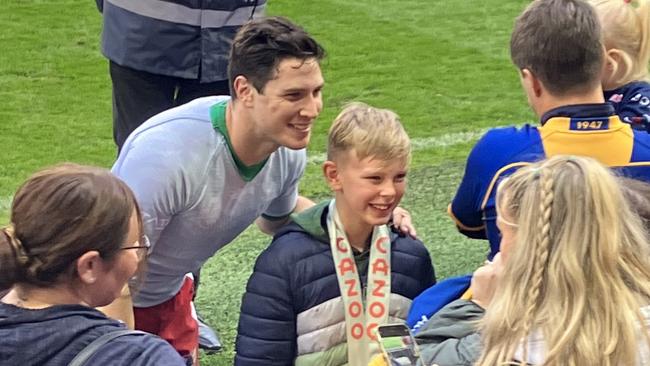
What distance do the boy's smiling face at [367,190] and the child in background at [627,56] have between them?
2.98 ft

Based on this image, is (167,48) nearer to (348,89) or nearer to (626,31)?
(626,31)

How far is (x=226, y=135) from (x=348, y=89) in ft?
16.7

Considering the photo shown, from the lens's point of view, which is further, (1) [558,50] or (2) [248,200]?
(2) [248,200]

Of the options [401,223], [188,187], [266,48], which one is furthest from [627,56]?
[188,187]

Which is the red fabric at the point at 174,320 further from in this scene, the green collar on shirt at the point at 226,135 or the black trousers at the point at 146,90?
the black trousers at the point at 146,90

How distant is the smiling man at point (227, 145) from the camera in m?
3.28

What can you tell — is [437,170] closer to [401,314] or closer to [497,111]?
[497,111]

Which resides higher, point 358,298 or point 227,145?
point 227,145

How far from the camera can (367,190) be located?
10.5 feet

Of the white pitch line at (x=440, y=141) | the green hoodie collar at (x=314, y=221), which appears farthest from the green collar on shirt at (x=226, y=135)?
the white pitch line at (x=440, y=141)

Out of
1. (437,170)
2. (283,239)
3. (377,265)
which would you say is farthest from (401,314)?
(437,170)

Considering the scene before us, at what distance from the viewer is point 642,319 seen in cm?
213

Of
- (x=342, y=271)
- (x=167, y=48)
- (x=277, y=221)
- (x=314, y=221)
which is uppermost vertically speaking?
(x=167, y=48)

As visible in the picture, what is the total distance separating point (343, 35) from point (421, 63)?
3.20ft
